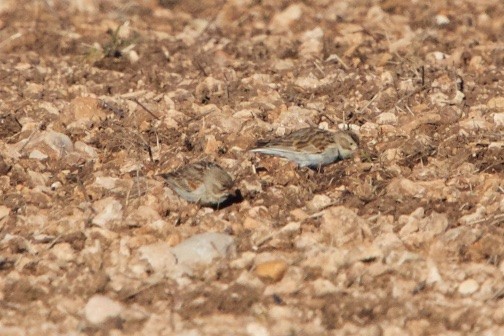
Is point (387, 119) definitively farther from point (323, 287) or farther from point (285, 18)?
point (285, 18)

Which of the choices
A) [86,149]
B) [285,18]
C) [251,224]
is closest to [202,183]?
[251,224]

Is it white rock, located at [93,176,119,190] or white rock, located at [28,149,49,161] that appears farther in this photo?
white rock, located at [28,149,49,161]

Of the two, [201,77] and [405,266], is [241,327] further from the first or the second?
[201,77]

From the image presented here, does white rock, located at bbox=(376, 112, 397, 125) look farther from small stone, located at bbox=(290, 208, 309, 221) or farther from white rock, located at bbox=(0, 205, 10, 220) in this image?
white rock, located at bbox=(0, 205, 10, 220)

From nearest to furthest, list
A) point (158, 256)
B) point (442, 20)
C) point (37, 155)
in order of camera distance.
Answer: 1. point (158, 256)
2. point (37, 155)
3. point (442, 20)

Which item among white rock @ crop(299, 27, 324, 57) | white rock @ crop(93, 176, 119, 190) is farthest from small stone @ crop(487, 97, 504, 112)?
white rock @ crop(93, 176, 119, 190)

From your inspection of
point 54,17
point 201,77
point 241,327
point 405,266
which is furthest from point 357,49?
point 241,327

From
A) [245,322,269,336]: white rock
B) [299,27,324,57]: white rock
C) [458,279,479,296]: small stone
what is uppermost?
[245,322,269,336]: white rock

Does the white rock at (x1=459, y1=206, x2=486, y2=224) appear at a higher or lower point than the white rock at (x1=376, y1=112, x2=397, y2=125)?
higher
